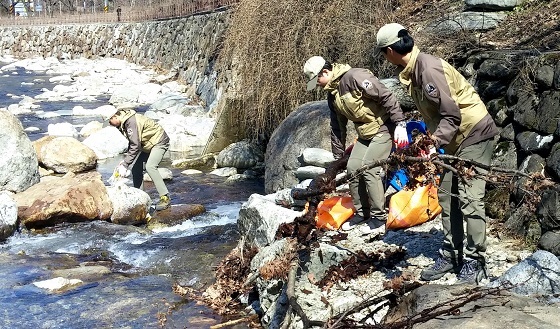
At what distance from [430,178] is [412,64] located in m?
0.78

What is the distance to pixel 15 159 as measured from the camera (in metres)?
10.7

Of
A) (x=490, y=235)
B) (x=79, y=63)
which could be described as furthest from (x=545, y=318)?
Result: (x=79, y=63)

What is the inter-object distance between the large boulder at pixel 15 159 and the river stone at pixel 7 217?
184cm

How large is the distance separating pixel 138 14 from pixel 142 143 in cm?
3227

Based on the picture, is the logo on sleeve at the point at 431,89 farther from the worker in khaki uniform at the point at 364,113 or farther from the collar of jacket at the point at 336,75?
the collar of jacket at the point at 336,75

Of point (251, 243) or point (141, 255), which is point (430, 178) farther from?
point (141, 255)

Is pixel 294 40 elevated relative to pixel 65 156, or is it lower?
elevated

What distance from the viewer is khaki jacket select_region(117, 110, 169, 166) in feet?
30.7

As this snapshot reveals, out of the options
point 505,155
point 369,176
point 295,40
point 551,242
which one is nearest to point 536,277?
point 551,242

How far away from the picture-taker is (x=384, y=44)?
14.6ft

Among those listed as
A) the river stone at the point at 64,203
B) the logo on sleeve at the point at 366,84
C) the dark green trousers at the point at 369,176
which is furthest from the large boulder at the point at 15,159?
the logo on sleeve at the point at 366,84

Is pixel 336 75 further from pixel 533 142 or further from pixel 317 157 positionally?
pixel 317 157

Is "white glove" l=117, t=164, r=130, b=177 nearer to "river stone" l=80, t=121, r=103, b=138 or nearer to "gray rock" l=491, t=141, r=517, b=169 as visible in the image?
"gray rock" l=491, t=141, r=517, b=169

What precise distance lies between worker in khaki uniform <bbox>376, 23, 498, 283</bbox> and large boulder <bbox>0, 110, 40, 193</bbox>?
786 cm
